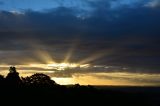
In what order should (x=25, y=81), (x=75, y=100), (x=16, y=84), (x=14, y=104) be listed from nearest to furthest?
1. (x=14, y=104)
2. (x=75, y=100)
3. (x=16, y=84)
4. (x=25, y=81)

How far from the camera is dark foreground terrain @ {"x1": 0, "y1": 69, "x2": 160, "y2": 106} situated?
11494cm

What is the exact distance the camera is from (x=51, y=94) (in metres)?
120

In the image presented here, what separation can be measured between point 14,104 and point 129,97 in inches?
1430

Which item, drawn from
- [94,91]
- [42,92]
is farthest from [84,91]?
[42,92]

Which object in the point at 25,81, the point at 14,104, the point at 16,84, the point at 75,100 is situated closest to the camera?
the point at 14,104

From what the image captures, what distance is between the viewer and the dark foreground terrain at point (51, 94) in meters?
115

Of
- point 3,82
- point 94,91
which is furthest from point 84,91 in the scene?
point 3,82

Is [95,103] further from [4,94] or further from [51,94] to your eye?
[4,94]

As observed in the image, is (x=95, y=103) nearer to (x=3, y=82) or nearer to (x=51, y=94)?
(x=51, y=94)

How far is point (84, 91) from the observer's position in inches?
5069

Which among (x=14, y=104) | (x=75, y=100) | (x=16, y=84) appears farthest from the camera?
(x=16, y=84)

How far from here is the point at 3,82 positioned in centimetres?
12912

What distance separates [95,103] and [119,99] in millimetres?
11176

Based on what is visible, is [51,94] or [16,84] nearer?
[51,94]
